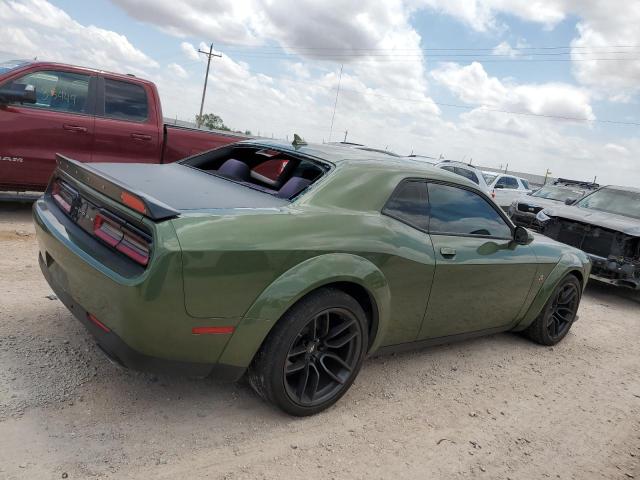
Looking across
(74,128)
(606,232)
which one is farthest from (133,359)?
(606,232)

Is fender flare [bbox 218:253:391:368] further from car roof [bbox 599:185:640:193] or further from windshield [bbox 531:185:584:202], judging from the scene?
windshield [bbox 531:185:584:202]

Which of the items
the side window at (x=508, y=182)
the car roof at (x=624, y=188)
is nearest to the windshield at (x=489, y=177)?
the side window at (x=508, y=182)

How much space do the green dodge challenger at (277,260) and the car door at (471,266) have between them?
0.01 m

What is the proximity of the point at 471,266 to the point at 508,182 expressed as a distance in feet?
50.1

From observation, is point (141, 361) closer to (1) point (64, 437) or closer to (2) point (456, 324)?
(1) point (64, 437)

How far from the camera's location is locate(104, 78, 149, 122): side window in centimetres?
688

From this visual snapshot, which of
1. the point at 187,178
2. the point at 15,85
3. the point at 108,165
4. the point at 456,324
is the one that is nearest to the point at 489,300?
the point at 456,324

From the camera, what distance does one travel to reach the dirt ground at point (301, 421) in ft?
8.21

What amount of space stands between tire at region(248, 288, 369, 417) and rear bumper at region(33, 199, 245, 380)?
0.20 meters

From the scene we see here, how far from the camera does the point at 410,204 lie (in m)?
3.49

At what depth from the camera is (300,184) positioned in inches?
126

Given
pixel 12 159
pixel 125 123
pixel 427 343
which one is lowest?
pixel 427 343

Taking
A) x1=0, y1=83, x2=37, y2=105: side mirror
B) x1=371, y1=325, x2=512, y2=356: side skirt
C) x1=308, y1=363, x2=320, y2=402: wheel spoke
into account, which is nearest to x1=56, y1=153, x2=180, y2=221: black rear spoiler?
x1=308, y1=363, x2=320, y2=402: wheel spoke

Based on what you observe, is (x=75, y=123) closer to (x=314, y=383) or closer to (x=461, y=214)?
(x=461, y=214)
